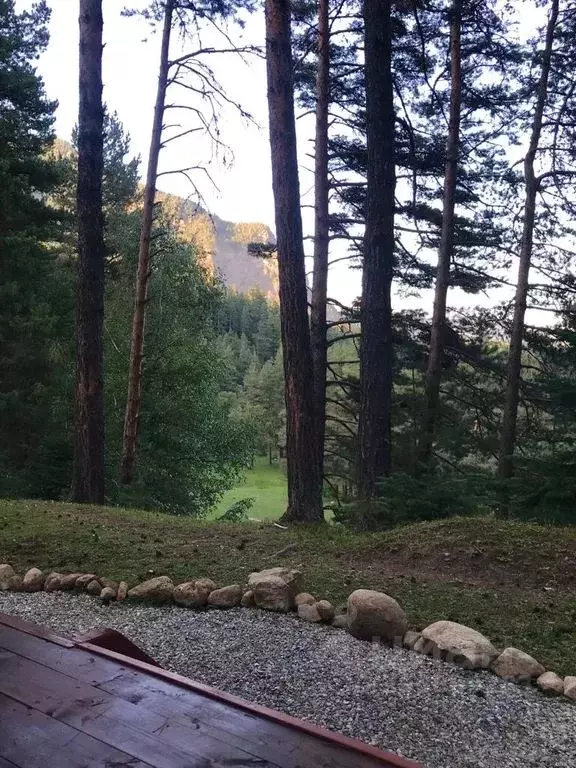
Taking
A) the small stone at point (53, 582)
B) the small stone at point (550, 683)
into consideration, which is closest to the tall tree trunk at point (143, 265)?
the small stone at point (53, 582)

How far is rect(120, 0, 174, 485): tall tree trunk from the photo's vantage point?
10797mm

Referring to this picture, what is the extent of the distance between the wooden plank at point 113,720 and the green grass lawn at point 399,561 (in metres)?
2.19

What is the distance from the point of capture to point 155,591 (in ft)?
13.1

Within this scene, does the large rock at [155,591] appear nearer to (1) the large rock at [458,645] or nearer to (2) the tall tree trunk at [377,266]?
(1) the large rock at [458,645]

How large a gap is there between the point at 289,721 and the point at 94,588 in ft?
10.2

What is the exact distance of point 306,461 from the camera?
22.0ft

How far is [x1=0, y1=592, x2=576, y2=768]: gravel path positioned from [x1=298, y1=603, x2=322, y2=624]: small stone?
6 cm

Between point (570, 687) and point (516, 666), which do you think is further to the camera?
point (516, 666)

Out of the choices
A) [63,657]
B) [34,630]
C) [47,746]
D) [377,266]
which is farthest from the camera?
[377,266]

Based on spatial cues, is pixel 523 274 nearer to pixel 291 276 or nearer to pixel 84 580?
pixel 291 276

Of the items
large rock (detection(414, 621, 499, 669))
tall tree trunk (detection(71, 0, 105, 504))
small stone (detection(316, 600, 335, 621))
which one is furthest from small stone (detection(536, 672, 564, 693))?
tall tree trunk (detection(71, 0, 105, 504))

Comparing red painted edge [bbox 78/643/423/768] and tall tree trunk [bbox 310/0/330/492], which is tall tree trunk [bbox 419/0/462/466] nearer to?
tall tree trunk [bbox 310/0/330/492]

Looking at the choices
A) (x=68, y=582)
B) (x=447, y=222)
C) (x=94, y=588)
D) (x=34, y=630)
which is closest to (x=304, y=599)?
(x=94, y=588)

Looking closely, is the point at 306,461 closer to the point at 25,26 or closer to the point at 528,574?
the point at 528,574
